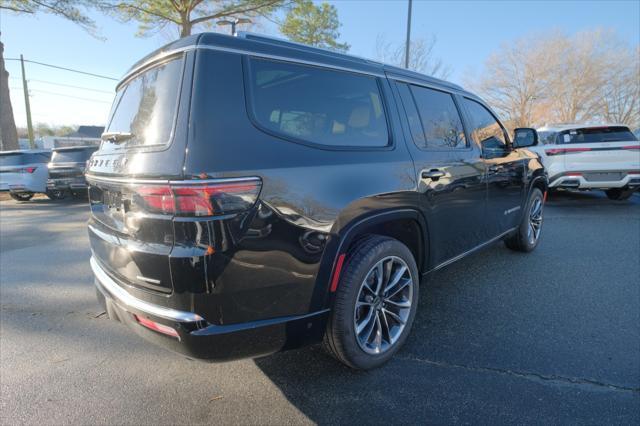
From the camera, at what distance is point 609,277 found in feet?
12.3

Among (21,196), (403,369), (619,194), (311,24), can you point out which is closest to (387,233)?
(403,369)

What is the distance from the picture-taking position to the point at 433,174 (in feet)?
8.64

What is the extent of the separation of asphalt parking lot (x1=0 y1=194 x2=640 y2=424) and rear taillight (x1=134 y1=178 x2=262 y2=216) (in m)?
1.19

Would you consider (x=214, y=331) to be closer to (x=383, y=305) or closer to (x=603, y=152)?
(x=383, y=305)

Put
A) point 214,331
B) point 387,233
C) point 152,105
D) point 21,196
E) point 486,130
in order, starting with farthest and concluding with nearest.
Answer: point 21,196 → point 486,130 → point 387,233 → point 152,105 → point 214,331

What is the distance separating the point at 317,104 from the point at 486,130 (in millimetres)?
2310

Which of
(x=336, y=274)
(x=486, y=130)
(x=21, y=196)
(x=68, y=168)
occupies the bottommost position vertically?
(x=21, y=196)

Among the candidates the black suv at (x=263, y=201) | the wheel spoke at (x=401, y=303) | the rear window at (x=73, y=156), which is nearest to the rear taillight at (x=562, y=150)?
the black suv at (x=263, y=201)

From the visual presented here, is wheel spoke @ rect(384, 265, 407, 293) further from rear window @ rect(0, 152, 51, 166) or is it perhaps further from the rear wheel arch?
rear window @ rect(0, 152, 51, 166)

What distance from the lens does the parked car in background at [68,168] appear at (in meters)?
9.35

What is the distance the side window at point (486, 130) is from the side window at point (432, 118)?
0.29 metres

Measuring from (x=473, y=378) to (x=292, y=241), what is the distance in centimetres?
147

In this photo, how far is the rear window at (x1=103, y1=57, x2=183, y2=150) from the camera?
175 centimetres

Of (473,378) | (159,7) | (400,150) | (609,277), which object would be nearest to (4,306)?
(400,150)
